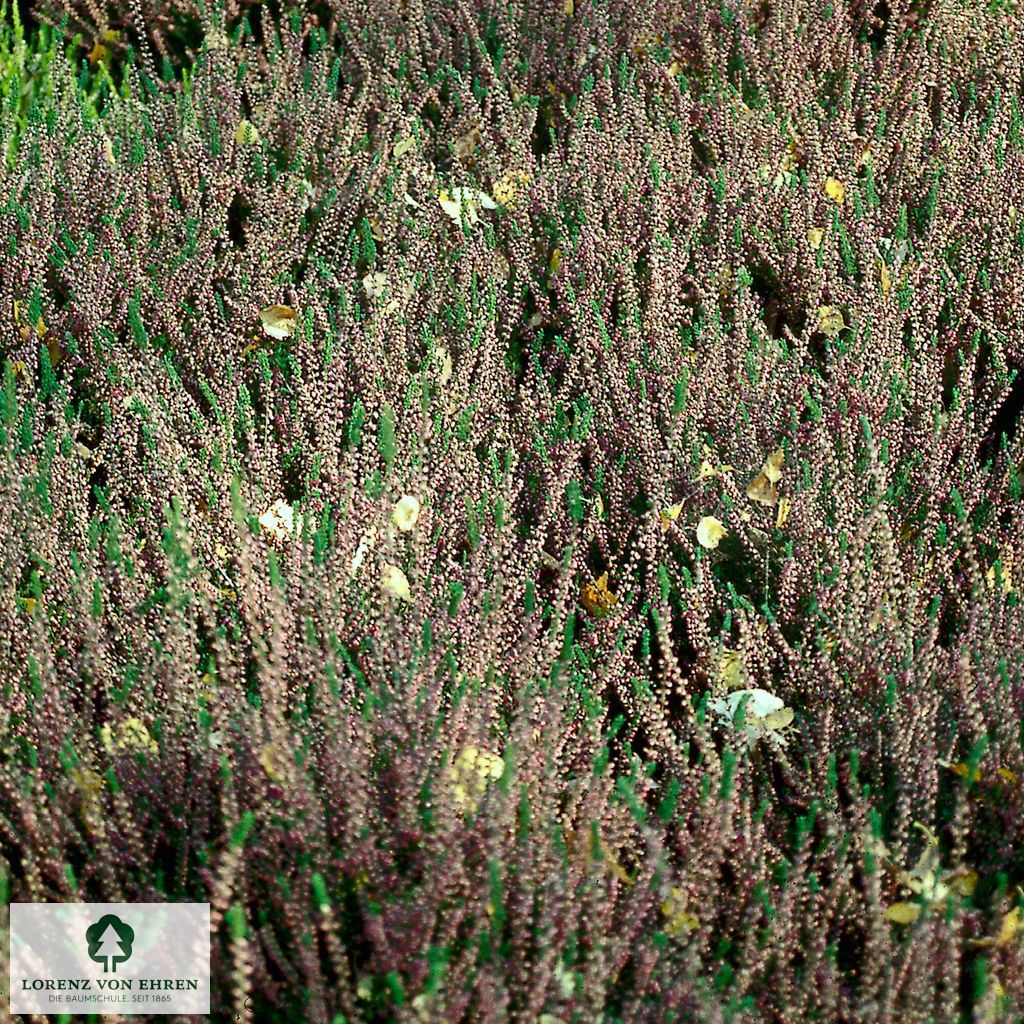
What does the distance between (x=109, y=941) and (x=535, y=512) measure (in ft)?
3.38

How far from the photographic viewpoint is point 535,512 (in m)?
2.19

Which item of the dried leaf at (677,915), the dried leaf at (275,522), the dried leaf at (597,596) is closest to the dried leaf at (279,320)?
the dried leaf at (275,522)

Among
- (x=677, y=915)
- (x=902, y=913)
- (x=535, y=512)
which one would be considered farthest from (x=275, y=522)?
(x=902, y=913)

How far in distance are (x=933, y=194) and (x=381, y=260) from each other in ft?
4.12

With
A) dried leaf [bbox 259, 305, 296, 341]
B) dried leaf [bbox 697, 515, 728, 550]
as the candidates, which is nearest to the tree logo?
dried leaf [bbox 697, 515, 728, 550]

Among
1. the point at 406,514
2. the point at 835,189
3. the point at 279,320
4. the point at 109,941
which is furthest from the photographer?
the point at 835,189

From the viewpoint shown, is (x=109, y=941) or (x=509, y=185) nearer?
(x=109, y=941)

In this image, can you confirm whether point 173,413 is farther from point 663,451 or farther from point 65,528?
point 663,451

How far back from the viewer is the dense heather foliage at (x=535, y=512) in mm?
1471

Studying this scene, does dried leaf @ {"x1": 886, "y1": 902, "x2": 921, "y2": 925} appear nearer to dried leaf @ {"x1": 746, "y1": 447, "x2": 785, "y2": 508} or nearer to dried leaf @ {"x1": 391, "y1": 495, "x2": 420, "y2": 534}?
dried leaf @ {"x1": 746, "y1": 447, "x2": 785, "y2": 508}

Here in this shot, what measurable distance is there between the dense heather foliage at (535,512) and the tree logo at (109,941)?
0.06m

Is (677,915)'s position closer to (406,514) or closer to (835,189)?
(406,514)

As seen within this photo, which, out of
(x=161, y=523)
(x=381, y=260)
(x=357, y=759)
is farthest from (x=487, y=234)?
(x=357, y=759)

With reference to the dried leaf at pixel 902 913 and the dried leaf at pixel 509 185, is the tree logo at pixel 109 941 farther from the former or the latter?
the dried leaf at pixel 509 185
